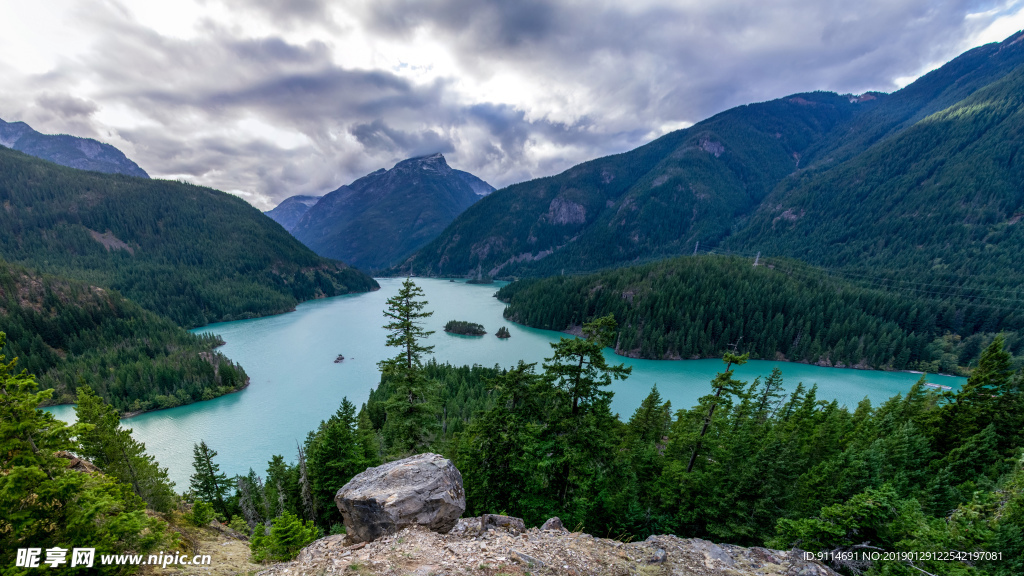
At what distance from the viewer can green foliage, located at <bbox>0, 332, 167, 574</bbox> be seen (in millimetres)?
7004

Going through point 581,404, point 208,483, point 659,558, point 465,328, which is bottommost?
point 208,483

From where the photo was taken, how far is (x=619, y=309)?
102 metres

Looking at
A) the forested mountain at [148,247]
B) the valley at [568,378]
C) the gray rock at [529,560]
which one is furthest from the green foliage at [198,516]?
the forested mountain at [148,247]

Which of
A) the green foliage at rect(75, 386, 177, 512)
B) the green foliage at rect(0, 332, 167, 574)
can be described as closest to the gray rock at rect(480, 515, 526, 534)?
the green foliage at rect(0, 332, 167, 574)

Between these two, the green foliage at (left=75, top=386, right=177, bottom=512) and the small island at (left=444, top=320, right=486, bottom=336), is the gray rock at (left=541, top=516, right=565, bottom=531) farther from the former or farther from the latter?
the small island at (left=444, top=320, right=486, bottom=336)

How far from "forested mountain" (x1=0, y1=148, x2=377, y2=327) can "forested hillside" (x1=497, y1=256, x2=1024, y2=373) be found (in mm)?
129213

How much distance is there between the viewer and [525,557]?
899 cm

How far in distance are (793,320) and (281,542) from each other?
10945 centimetres

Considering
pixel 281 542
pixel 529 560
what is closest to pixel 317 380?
pixel 281 542

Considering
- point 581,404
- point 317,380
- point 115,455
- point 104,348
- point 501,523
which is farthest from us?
point 104,348

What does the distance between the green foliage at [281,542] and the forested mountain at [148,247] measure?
138 meters

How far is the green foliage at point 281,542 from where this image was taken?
39.0 ft

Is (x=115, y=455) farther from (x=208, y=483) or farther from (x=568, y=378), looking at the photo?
(x=568, y=378)

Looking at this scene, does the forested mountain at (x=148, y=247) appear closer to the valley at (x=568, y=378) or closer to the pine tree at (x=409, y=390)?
the valley at (x=568, y=378)
